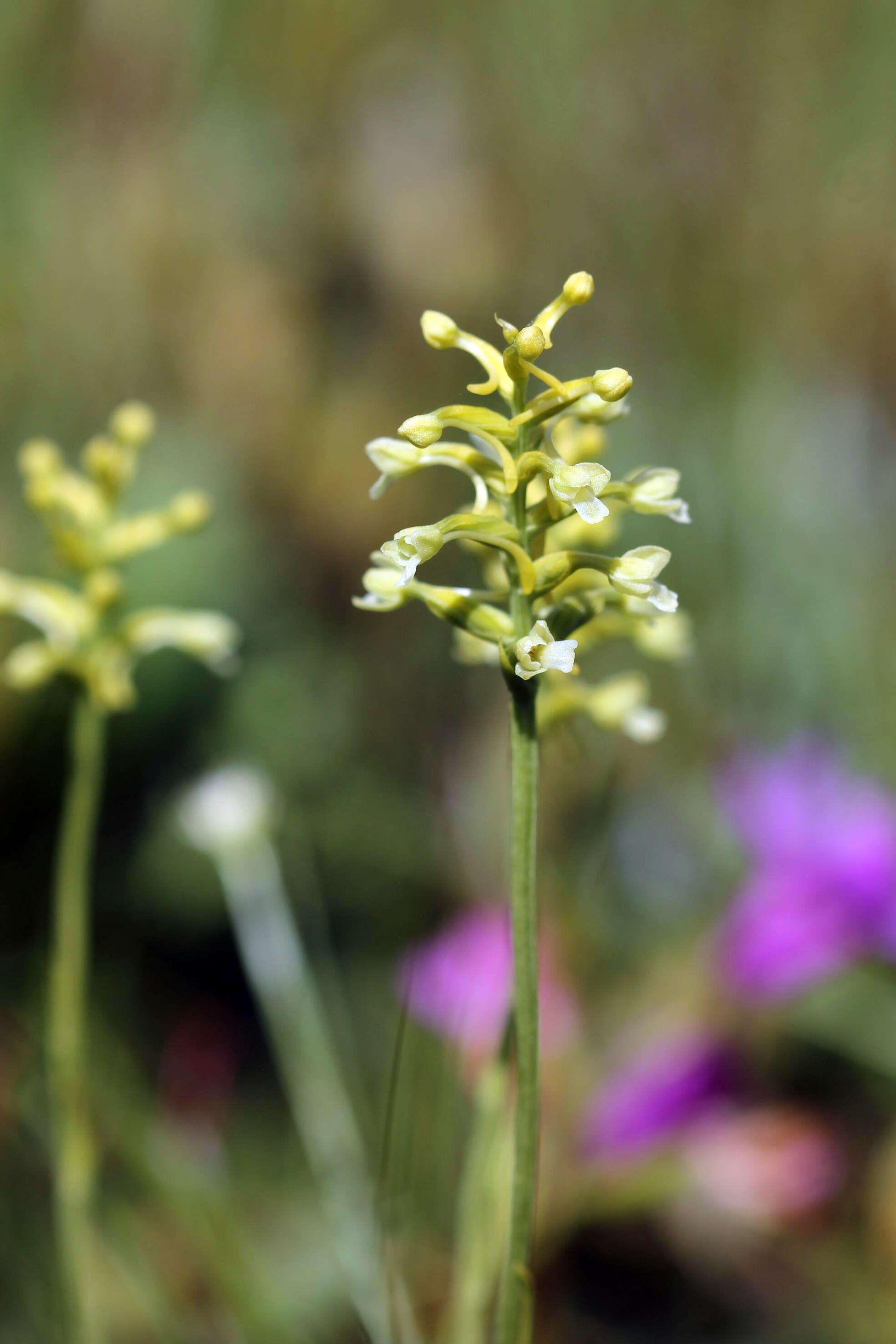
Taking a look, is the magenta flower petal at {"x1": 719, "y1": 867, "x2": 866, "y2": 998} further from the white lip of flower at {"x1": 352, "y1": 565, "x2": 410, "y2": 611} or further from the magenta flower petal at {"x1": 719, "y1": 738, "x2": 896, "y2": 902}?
the white lip of flower at {"x1": 352, "y1": 565, "x2": 410, "y2": 611}

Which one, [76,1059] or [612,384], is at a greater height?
[612,384]

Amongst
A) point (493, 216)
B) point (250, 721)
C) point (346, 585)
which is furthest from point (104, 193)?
point (250, 721)

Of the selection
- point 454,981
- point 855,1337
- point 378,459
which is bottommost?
point 855,1337

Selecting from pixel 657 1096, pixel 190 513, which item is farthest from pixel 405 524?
pixel 190 513

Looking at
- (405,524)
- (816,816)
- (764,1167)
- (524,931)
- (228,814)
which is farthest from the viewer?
(405,524)

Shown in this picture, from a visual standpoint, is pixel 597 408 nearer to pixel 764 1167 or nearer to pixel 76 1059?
pixel 76 1059

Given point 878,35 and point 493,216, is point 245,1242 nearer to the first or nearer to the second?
point 493,216

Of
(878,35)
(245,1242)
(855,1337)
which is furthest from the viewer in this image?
(878,35)

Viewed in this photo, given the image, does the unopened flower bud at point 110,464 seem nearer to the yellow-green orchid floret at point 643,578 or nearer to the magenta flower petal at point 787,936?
the yellow-green orchid floret at point 643,578
